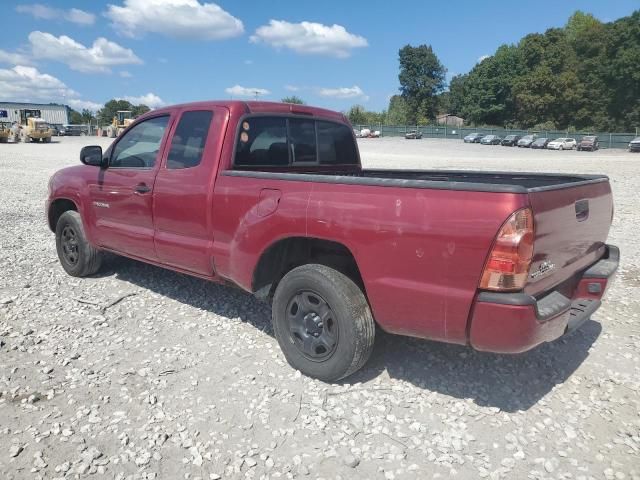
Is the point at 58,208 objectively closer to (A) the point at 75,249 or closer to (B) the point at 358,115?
(A) the point at 75,249

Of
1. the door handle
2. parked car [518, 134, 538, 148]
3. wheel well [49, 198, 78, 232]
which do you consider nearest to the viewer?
the door handle

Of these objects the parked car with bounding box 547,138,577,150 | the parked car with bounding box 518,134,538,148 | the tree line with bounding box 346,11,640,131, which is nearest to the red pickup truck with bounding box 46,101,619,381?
the parked car with bounding box 547,138,577,150

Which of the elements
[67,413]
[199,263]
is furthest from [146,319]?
[67,413]

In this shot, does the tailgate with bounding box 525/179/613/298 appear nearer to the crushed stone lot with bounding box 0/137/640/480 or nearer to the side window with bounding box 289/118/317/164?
the crushed stone lot with bounding box 0/137/640/480

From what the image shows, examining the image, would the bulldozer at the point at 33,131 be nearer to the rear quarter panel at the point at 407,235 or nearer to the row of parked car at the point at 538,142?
the row of parked car at the point at 538,142

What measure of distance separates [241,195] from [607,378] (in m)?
2.95

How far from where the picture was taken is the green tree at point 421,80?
342 feet

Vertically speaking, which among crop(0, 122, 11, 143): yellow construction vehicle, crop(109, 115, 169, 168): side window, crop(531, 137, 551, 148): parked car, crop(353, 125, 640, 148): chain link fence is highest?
crop(353, 125, 640, 148): chain link fence

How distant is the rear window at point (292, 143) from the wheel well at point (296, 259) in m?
0.87

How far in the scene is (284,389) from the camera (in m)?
3.49

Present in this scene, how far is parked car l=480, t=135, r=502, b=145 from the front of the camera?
2386 inches

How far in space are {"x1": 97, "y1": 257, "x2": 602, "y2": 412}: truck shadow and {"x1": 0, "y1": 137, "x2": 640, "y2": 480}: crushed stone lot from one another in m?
0.01

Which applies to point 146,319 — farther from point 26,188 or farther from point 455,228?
point 26,188

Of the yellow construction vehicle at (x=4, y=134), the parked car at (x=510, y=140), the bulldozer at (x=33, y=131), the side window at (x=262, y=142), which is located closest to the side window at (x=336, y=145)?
the side window at (x=262, y=142)
